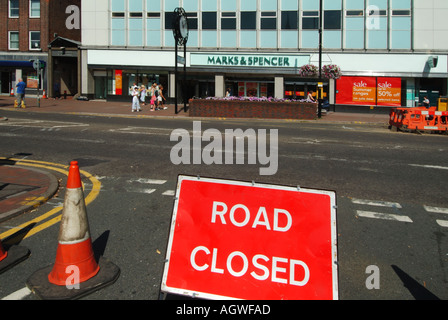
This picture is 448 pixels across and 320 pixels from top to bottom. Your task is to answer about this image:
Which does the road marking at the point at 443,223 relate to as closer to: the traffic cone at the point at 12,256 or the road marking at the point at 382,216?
the road marking at the point at 382,216

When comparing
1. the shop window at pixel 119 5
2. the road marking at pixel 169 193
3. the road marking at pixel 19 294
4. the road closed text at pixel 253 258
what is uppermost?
the shop window at pixel 119 5

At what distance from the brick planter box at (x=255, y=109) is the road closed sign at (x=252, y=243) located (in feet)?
67.2

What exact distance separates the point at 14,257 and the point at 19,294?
0.83 m

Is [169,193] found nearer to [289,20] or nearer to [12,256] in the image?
[12,256]

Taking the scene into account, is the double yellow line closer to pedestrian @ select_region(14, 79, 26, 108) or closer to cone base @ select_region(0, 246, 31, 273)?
cone base @ select_region(0, 246, 31, 273)

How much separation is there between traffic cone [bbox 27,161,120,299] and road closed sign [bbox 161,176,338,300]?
1.07m

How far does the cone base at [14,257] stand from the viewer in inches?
160

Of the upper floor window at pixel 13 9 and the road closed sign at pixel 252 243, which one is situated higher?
the upper floor window at pixel 13 9

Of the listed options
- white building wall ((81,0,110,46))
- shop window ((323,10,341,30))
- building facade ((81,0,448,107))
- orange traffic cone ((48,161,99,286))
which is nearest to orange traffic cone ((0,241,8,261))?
orange traffic cone ((48,161,99,286))

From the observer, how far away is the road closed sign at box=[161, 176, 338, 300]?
291cm

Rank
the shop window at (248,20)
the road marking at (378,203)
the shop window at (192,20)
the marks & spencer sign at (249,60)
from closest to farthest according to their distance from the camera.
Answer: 1. the road marking at (378,203)
2. the marks & spencer sign at (249,60)
3. the shop window at (248,20)
4. the shop window at (192,20)

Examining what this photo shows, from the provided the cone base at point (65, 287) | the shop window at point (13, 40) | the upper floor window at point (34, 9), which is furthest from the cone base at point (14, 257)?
the shop window at point (13, 40)
